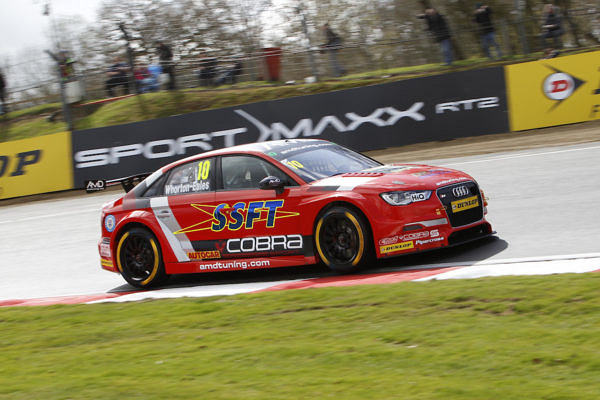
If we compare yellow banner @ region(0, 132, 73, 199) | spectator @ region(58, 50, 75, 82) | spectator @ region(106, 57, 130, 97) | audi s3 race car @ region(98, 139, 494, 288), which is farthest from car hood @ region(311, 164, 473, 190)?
spectator @ region(106, 57, 130, 97)

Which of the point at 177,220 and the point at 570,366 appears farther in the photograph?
the point at 177,220

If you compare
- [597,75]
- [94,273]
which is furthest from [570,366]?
[597,75]

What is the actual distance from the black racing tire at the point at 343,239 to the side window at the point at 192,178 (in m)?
1.54


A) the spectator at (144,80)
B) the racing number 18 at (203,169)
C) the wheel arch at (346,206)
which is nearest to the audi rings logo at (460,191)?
the wheel arch at (346,206)

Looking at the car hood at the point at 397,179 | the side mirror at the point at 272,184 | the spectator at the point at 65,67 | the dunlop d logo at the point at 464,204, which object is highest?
the spectator at the point at 65,67

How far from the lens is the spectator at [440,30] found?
23.9 meters

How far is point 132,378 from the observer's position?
4.89 m

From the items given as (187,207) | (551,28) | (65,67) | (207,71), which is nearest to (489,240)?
(187,207)

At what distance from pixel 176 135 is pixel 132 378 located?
1780cm

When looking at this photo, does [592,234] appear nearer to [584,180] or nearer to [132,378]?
[584,180]

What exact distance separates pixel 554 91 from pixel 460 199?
43.0 ft

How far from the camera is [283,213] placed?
322 inches

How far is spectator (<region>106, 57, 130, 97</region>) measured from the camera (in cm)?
2773

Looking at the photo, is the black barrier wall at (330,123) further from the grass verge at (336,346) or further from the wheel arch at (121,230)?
the grass verge at (336,346)
